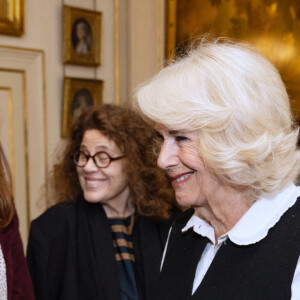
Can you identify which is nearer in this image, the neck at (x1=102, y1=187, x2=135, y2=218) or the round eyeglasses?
the round eyeglasses

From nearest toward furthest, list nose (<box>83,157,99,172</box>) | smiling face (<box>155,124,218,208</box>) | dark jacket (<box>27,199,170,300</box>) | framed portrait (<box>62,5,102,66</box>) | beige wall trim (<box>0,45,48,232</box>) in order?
smiling face (<box>155,124,218,208</box>) → dark jacket (<box>27,199,170,300</box>) → nose (<box>83,157,99,172</box>) → beige wall trim (<box>0,45,48,232</box>) → framed portrait (<box>62,5,102,66</box>)

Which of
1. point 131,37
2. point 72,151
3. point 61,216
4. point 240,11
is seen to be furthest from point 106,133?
point 131,37

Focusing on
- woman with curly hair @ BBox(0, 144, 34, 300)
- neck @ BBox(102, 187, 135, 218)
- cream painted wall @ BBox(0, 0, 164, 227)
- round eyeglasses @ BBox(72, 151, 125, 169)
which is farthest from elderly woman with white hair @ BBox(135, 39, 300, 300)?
cream painted wall @ BBox(0, 0, 164, 227)

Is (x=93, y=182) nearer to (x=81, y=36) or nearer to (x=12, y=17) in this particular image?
(x=12, y=17)

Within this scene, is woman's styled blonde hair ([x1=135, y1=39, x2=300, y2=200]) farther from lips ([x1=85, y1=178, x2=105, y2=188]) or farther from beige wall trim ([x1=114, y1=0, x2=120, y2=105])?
beige wall trim ([x1=114, y1=0, x2=120, y2=105])

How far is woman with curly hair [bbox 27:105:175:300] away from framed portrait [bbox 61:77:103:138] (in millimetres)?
1133

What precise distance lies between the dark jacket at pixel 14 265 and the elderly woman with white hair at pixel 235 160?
1.01 metres

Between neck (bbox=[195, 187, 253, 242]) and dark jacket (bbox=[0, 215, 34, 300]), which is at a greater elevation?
neck (bbox=[195, 187, 253, 242])

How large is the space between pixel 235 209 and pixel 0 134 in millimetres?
2687

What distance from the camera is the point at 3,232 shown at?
2.27 m

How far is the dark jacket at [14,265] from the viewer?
223cm

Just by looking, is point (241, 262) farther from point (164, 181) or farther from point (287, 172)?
point (164, 181)

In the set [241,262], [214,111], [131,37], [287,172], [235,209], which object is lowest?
[241,262]

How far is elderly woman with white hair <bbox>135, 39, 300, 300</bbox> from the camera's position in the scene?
54.7 inches
